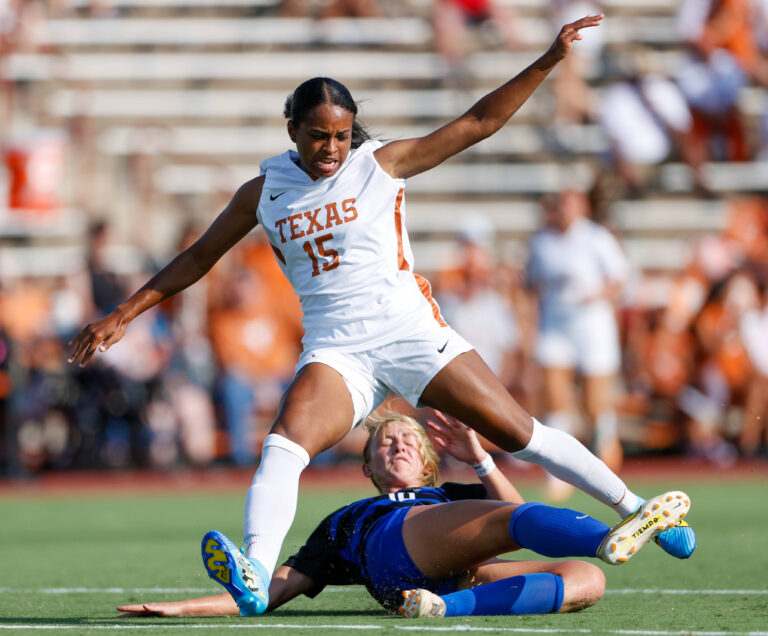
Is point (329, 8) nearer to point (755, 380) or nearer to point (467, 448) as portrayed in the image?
point (755, 380)

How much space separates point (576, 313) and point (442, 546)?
643 cm

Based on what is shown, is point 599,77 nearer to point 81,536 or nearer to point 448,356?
point 81,536

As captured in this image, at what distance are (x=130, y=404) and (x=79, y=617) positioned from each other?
29.1 feet

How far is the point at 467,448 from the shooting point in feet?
18.4

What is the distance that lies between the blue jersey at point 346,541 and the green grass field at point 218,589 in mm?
154

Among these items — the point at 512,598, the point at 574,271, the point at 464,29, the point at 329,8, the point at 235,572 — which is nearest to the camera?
the point at 235,572

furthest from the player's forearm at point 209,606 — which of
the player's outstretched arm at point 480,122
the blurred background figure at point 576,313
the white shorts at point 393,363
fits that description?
the blurred background figure at point 576,313

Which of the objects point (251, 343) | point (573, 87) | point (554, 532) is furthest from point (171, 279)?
point (573, 87)

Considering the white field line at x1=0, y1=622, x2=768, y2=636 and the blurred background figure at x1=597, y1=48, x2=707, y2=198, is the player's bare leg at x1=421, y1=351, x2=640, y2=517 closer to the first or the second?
the white field line at x1=0, y1=622, x2=768, y2=636

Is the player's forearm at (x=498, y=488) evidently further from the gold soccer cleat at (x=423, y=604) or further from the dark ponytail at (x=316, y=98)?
the dark ponytail at (x=316, y=98)

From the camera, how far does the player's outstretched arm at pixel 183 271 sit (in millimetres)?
5480

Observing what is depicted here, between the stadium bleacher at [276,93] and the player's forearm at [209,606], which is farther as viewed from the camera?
the stadium bleacher at [276,93]

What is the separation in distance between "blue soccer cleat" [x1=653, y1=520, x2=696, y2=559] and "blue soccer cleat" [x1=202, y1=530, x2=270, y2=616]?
1.54 metres

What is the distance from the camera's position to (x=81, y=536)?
9.41 m
